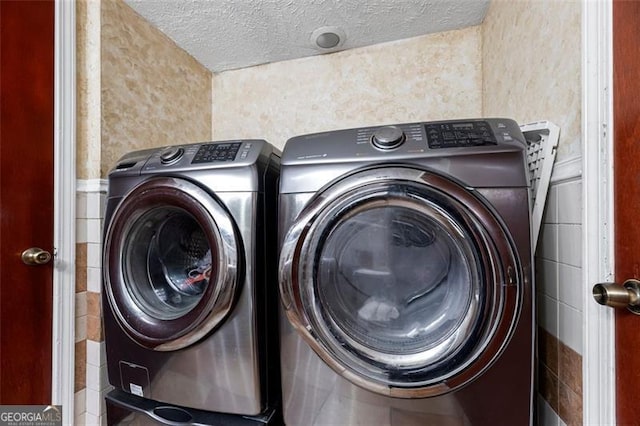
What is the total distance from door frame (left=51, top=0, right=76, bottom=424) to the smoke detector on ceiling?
3.61ft

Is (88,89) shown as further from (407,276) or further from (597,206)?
(597,206)

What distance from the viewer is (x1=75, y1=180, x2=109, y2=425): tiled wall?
4.10ft

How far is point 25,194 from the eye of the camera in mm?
1104

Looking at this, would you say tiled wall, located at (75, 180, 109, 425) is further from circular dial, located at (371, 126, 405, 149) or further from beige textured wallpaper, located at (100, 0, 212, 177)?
circular dial, located at (371, 126, 405, 149)

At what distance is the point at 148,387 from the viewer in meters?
0.99

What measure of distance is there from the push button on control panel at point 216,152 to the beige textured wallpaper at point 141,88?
2.01 feet

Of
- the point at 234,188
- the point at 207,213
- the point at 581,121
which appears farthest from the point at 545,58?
the point at 207,213

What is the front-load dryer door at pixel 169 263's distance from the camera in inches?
34.4

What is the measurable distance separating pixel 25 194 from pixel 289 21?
1.38m

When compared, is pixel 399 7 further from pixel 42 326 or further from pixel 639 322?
pixel 42 326

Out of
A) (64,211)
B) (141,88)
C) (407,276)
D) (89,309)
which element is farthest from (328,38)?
(89,309)

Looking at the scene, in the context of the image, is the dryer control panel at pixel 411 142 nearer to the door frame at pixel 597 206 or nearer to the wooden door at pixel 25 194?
the door frame at pixel 597 206

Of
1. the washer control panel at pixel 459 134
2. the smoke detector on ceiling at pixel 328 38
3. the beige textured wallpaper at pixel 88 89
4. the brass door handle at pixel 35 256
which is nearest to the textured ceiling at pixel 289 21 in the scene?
the smoke detector on ceiling at pixel 328 38

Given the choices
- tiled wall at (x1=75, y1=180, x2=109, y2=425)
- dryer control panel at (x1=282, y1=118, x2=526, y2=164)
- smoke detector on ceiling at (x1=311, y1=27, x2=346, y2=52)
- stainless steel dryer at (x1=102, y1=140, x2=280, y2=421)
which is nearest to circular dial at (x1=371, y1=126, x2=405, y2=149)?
dryer control panel at (x1=282, y1=118, x2=526, y2=164)
